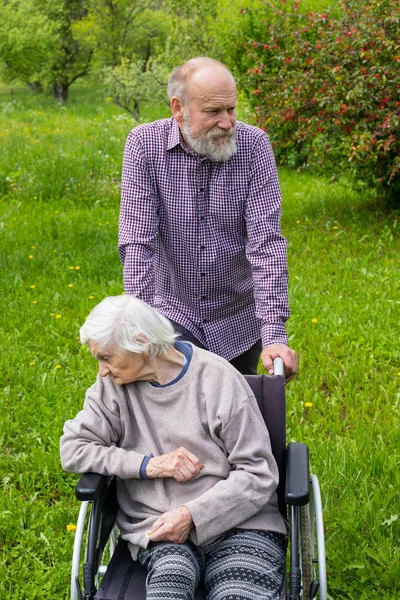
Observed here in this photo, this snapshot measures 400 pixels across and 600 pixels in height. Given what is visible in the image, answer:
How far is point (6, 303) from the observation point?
20.0 ft

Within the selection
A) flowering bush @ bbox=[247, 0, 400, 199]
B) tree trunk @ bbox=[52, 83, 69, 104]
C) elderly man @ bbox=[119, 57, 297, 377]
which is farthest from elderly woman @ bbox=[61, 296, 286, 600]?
tree trunk @ bbox=[52, 83, 69, 104]

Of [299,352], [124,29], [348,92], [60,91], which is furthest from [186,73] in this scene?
[60,91]

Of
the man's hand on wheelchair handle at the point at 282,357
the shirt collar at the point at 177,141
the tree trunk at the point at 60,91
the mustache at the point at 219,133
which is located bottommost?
the tree trunk at the point at 60,91

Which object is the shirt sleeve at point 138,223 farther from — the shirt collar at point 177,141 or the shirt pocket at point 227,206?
the shirt pocket at point 227,206

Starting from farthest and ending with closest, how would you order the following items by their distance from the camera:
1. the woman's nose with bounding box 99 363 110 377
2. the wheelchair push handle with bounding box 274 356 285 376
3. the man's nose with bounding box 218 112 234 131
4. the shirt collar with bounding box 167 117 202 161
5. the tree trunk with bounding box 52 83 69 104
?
the tree trunk with bounding box 52 83 69 104, the shirt collar with bounding box 167 117 202 161, the man's nose with bounding box 218 112 234 131, the wheelchair push handle with bounding box 274 356 285 376, the woman's nose with bounding box 99 363 110 377

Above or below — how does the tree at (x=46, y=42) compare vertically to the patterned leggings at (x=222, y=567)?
below

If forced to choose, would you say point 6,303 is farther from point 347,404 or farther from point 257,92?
point 257,92

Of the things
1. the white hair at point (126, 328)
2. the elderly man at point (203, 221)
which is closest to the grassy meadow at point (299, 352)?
the elderly man at point (203, 221)

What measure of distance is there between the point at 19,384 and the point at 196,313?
1866 millimetres

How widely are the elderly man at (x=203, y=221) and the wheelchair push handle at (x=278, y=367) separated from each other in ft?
0.17

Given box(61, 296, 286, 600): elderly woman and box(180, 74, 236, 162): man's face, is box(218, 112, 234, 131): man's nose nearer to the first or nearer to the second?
box(180, 74, 236, 162): man's face

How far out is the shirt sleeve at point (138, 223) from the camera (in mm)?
3041

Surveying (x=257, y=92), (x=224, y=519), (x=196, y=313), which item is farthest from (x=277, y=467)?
(x=257, y=92)

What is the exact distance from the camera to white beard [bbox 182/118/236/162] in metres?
2.93
